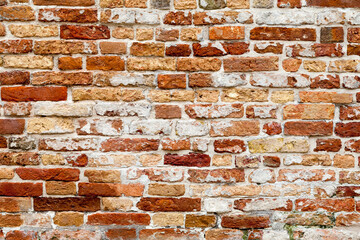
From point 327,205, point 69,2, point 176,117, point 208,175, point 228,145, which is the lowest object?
point 327,205

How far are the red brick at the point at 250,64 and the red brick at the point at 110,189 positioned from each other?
798 mm

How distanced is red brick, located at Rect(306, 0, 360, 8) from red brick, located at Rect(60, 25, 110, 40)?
3.56ft

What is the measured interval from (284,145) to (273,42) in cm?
55

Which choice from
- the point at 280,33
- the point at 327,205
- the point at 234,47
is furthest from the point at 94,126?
the point at 327,205

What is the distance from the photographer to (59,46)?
1.51 m

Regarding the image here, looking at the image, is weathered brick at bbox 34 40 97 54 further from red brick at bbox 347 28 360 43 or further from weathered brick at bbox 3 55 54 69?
red brick at bbox 347 28 360 43

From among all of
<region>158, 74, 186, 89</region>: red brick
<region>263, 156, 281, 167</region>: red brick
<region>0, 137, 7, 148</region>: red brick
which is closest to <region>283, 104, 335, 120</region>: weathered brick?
<region>263, 156, 281, 167</region>: red brick

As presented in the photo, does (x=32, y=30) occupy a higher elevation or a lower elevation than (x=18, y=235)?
higher

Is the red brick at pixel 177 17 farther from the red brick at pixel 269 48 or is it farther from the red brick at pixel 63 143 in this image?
the red brick at pixel 63 143

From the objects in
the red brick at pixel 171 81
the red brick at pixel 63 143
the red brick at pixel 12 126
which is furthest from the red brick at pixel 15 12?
the red brick at pixel 171 81

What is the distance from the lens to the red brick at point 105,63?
59.9 inches

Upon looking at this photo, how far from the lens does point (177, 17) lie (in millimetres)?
1516

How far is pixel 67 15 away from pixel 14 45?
1.03 ft

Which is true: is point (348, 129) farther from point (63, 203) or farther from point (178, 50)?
point (63, 203)
